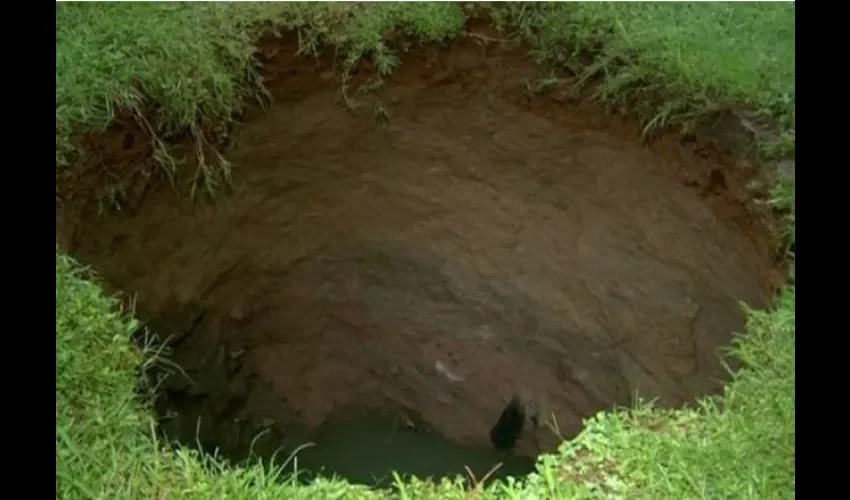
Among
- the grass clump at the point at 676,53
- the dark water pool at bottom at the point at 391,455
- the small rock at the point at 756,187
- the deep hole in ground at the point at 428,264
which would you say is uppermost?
the grass clump at the point at 676,53

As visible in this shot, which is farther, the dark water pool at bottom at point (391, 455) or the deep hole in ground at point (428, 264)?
the dark water pool at bottom at point (391, 455)

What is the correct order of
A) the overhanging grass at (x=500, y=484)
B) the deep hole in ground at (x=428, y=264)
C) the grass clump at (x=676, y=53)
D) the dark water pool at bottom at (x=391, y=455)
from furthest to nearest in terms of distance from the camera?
the dark water pool at bottom at (x=391, y=455), the deep hole in ground at (x=428, y=264), the grass clump at (x=676, y=53), the overhanging grass at (x=500, y=484)

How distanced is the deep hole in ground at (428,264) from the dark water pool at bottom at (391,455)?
0.04 feet

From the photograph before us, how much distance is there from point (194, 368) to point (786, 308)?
6.56 feet

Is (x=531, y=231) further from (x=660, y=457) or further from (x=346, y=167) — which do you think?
(x=660, y=457)

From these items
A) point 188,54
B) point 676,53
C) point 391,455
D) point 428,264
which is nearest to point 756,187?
point 676,53

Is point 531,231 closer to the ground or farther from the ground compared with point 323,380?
farther from the ground

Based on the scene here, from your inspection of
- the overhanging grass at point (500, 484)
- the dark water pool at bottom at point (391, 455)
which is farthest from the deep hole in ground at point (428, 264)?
the overhanging grass at point (500, 484)

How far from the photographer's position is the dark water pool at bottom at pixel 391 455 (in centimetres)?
341

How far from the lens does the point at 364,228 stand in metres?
3.44

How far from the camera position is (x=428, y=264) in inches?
141

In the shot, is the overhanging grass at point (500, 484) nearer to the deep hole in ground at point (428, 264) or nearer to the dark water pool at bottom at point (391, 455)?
the deep hole in ground at point (428, 264)

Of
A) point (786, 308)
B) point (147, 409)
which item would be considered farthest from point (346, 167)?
point (786, 308)

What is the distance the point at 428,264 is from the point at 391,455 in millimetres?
882
